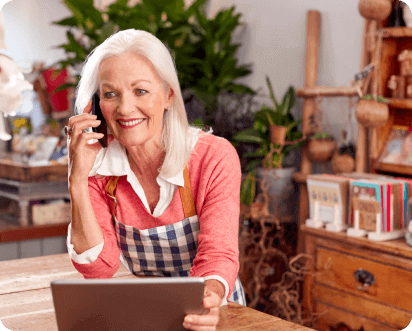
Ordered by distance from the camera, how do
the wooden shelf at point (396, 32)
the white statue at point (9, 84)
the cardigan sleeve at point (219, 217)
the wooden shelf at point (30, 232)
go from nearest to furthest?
the white statue at point (9, 84)
the cardigan sleeve at point (219, 217)
the wooden shelf at point (396, 32)
the wooden shelf at point (30, 232)

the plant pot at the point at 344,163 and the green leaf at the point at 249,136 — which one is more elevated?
the green leaf at the point at 249,136

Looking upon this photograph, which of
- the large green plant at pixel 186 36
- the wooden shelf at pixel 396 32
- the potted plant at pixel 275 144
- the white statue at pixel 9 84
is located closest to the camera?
the white statue at pixel 9 84

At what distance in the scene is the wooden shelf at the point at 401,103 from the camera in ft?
8.01

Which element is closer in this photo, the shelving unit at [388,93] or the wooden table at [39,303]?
the wooden table at [39,303]

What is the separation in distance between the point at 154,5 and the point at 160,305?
2.85 meters

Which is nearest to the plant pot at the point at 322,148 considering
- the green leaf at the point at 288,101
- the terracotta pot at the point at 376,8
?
the green leaf at the point at 288,101

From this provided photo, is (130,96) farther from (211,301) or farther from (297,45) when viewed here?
(297,45)

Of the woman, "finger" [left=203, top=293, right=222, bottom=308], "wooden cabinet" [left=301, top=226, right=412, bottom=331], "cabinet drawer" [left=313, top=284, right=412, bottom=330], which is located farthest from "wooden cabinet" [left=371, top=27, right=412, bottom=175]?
"finger" [left=203, top=293, right=222, bottom=308]

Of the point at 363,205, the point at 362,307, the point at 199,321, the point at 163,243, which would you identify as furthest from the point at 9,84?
the point at 362,307

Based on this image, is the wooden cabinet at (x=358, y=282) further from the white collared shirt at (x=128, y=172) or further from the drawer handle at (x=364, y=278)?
the white collared shirt at (x=128, y=172)

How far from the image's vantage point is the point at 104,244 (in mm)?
1512

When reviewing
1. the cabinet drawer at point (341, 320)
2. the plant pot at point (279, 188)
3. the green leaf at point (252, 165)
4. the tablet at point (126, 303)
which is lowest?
the cabinet drawer at point (341, 320)

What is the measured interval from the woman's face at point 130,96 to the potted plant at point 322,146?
5.15ft

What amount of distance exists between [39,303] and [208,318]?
21.1 inches
